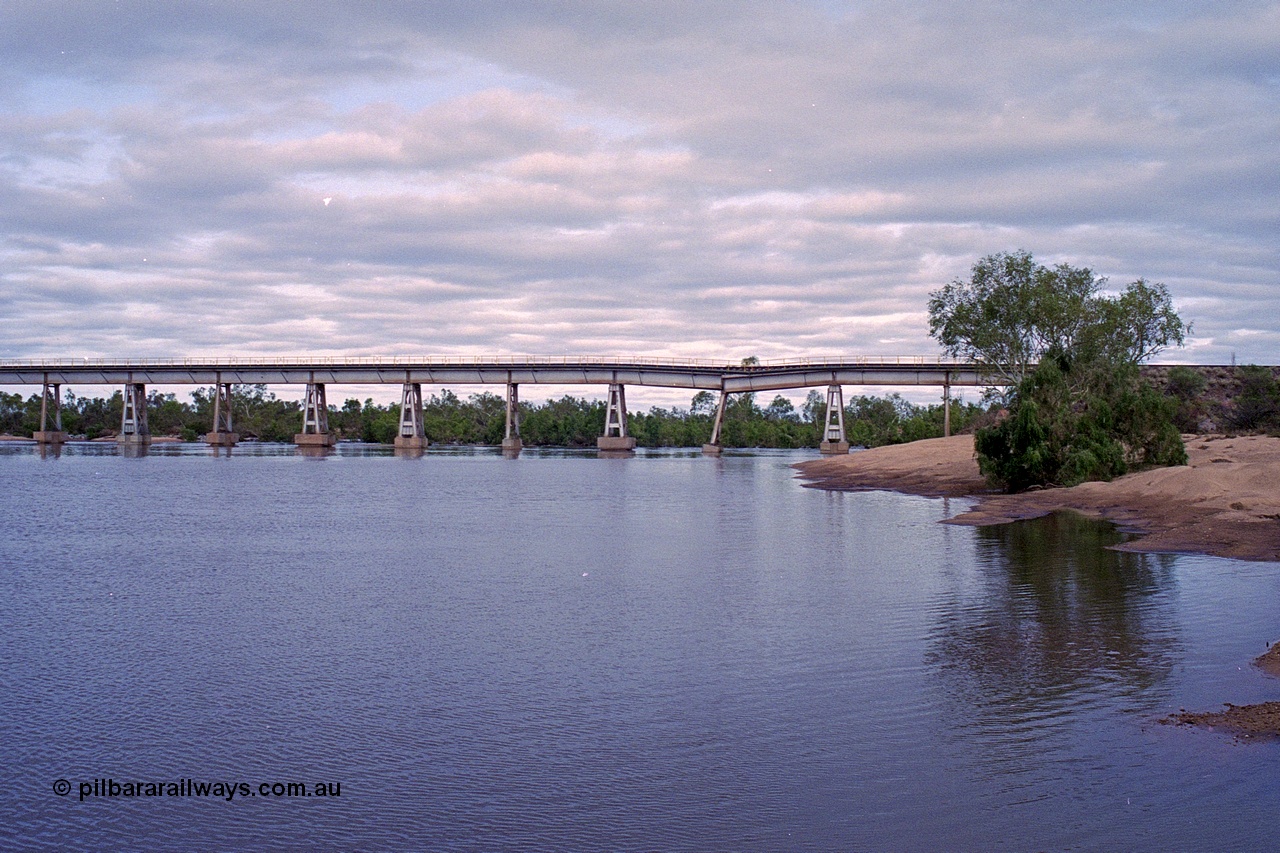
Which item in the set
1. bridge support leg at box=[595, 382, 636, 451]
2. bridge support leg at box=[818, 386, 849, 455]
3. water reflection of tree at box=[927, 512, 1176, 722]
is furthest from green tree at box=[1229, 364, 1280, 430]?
bridge support leg at box=[595, 382, 636, 451]

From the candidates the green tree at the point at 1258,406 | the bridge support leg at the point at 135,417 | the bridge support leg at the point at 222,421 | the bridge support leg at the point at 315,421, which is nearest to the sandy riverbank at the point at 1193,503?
the green tree at the point at 1258,406

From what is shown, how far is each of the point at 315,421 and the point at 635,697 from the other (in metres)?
136

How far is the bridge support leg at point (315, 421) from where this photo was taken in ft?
458

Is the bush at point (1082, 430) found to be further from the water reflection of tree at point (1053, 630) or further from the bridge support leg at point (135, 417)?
the bridge support leg at point (135, 417)

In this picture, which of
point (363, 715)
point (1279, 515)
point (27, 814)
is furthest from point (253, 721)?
point (1279, 515)

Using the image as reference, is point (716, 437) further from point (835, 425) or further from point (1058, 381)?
point (1058, 381)

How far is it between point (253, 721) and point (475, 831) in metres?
4.60

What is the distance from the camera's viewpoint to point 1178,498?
38906mm

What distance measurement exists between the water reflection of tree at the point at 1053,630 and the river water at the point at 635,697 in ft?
0.28

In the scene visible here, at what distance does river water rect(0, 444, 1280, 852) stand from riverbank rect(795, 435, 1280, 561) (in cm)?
349

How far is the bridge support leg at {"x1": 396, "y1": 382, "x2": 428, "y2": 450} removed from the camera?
141875mm

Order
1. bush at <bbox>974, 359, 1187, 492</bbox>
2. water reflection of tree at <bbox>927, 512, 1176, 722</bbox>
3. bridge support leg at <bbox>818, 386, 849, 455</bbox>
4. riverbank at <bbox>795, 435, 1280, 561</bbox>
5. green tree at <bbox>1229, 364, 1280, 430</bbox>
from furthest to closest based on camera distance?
1. bridge support leg at <bbox>818, 386, 849, 455</bbox>
2. green tree at <bbox>1229, 364, 1280, 430</bbox>
3. bush at <bbox>974, 359, 1187, 492</bbox>
4. riverbank at <bbox>795, 435, 1280, 561</bbox>
5. water reflection of tree at <bbox>927, 512, 1176, 722</bbox>

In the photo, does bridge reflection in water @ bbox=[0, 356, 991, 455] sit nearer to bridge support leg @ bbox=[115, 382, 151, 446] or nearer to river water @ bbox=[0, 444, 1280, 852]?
bridge support leg @ bbox=[115, 382, 151, 446]

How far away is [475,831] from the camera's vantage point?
9.70 m
